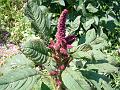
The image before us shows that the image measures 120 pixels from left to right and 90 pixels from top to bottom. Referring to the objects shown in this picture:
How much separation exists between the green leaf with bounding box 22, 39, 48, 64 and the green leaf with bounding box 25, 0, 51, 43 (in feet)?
0.55

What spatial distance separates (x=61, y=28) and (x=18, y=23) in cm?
357

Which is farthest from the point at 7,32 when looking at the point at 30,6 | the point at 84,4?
the point at 30,6

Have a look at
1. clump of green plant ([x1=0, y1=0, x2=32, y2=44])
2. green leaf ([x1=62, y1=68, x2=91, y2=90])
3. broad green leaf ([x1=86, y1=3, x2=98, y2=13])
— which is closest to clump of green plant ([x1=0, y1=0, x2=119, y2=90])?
green leaf ([x1=62, y1=68, x2=91, y2=90])

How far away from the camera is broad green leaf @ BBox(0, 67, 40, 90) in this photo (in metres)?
1.94

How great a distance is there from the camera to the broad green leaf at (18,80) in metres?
1.94

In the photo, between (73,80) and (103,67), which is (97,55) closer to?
(103,67)

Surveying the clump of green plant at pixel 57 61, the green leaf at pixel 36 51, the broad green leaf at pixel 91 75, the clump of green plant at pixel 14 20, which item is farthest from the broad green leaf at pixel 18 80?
the clump of green plant at pixel 14 20

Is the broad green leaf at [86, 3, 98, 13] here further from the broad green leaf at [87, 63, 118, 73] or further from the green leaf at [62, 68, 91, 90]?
the green leaf at [62, 68, 91, 90]

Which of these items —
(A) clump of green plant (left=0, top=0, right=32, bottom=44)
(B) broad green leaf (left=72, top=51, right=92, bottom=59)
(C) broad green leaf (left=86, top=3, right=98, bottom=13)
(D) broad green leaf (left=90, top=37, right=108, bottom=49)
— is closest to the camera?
(B) broad green leaf (left=72, top=51, right=92, bottom=59)

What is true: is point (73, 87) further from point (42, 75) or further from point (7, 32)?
point (7, 32)

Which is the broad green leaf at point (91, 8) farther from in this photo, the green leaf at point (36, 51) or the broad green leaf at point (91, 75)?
the green leaf at point (36, 51)

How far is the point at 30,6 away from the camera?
7.04 feet

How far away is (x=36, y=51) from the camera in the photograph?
6.50 feet

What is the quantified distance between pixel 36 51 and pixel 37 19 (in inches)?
11.3
